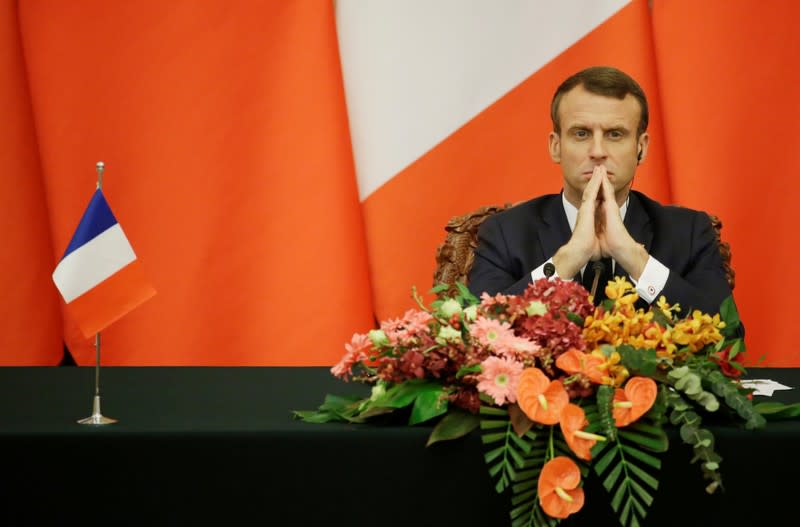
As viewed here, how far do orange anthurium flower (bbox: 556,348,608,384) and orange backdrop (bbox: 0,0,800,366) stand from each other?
2093 millimetres

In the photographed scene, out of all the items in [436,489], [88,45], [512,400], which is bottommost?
[436,489]

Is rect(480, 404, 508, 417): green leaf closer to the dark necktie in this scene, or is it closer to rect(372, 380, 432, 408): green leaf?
rect(372, 380, 432, 408): green leaf

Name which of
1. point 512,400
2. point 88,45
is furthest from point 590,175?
point 88,45

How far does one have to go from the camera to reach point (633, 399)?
1.68 metres

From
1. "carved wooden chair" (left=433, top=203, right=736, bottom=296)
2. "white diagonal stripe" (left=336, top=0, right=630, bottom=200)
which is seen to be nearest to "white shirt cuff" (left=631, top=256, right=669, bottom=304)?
"carved wooden chair" (left=433, top=203, right=736, bottom=296)

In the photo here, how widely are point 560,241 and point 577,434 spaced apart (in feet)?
4.57

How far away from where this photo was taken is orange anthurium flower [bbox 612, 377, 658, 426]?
1.66 meters

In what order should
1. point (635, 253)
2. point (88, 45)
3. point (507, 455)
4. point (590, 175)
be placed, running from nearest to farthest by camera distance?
point (507, 455)
point (635, 253)
point (590, 175)
point (88, 45)

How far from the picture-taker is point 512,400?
66.3 inches

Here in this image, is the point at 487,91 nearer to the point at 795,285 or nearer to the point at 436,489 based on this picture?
the point at 795,285

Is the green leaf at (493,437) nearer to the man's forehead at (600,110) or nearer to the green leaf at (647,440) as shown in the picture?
the green leaf at (647,440)

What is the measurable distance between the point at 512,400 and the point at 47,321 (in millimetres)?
2528

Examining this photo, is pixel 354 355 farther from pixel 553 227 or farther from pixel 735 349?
pixel 553 227

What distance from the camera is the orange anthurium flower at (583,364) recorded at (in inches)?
67.0
